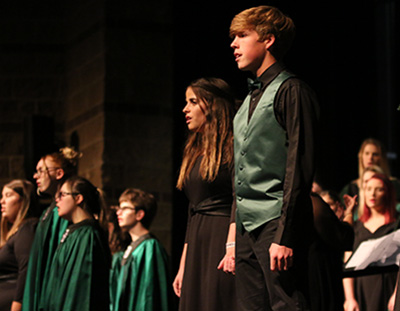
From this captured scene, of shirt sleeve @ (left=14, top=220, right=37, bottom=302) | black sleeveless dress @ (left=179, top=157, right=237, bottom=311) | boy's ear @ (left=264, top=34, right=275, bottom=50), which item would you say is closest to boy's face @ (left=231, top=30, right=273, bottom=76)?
boy's ear @ (left=264, top=34, right=275, bottom=50)

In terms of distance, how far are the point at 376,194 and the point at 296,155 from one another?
353 centimetres

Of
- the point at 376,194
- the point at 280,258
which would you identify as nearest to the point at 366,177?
the point at 376,194

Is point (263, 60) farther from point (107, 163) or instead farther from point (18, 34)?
point (18, 34)

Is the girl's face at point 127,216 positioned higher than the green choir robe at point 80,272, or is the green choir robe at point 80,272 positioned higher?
the girl's face at point 127,216

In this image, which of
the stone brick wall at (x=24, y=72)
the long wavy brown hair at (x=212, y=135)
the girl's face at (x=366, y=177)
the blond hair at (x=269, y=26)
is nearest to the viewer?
the blond hair at (x=269, y=26)

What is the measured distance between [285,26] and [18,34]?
21.0ft

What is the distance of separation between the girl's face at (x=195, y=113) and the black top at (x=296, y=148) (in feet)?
3.68

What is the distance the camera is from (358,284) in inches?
269

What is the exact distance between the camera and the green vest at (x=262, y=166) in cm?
356

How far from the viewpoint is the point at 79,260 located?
6145 millimetres

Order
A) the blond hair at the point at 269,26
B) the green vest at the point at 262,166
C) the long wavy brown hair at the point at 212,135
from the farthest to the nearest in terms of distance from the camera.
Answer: the long wavy brown hair at the point at 212,135, the blond hair at the point at 269,26, the green vest at the point at 262,166

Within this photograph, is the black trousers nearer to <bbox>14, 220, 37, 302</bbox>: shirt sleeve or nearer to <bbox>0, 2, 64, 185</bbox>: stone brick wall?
<bbox>14, 220, 37, 302</bbox>: shirt sleeve

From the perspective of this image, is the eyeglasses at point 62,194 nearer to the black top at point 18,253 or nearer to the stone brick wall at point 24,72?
the black top at point 18,253

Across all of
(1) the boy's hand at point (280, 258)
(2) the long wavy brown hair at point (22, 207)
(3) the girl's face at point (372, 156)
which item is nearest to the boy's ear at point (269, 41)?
(1) the boy's hand at point (280, 258)
